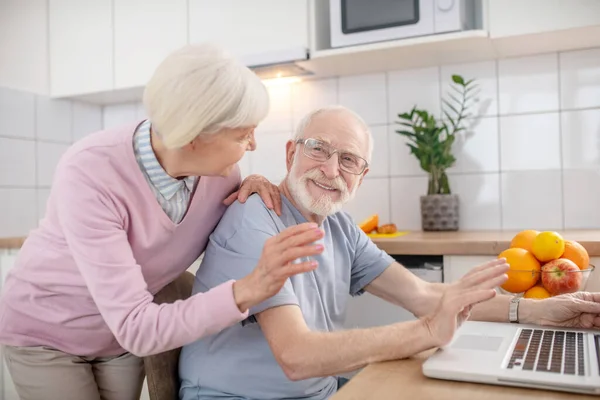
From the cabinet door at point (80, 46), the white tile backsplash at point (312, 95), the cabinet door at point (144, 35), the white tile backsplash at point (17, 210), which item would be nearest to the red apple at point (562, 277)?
the white tile backsplash at point (312, 95)

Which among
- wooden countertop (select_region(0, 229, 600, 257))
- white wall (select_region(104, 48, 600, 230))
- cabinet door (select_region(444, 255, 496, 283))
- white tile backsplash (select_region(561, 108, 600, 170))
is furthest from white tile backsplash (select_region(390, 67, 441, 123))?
cabinet door (select_region(444, 255, 496, 283))

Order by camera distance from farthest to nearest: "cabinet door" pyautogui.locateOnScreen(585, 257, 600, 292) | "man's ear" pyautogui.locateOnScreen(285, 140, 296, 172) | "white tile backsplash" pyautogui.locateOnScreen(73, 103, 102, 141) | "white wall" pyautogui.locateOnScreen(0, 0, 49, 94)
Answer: "white tile backsplash" pyautogui.locateOnScreen(73, 103, 102, 141) → "white wall" pyautogui.locateOnScreen(0, 0, 49, 94) → "cabinet door" pyautogui.locateOnScreen(585, 257, 600, 292) → "man's ear" pyautogui.locateOnScreen(285, 140, 296, 172)

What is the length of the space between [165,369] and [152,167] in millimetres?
399

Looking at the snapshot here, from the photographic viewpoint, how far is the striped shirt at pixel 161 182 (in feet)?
3.71

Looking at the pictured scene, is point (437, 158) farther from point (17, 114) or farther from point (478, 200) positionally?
point (17, 114)

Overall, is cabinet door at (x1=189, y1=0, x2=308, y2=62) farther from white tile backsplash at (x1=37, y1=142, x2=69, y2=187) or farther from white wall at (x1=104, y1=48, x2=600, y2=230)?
white tile backsplash at (x1=37, y1=142, x2=69, y2=187)

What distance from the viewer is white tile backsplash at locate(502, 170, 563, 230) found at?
225 centimetres

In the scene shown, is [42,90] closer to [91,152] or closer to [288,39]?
[288,39]

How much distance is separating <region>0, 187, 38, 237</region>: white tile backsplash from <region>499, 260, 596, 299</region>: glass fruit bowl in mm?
2173

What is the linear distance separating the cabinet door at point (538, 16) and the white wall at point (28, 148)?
198cm

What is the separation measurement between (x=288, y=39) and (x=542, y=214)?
45.9 inches

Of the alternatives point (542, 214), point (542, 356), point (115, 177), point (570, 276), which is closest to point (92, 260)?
point (115, 177)

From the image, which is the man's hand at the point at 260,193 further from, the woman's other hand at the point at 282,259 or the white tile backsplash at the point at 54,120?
the white tile backsplash at the point at 54,120

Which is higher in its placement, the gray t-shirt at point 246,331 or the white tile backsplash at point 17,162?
the white tile backsplash at point 17,162
